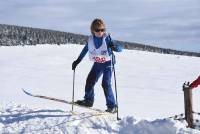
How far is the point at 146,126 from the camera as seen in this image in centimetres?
916

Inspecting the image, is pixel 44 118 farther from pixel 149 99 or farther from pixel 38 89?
pixel 38 89

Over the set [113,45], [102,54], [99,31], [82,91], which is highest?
[99,31]

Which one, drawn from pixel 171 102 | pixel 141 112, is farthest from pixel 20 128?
pixel 171 102

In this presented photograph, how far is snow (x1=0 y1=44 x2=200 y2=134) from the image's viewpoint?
9.52 metres

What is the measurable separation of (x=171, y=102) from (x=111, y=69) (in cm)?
751

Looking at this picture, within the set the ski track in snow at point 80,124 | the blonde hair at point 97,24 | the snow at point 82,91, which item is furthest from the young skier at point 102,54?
the ski track in snow at point 80,124

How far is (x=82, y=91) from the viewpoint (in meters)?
20.3

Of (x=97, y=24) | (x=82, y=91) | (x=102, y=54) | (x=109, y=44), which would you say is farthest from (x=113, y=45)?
(x=82, y=91)

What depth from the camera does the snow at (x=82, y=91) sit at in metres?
9.52

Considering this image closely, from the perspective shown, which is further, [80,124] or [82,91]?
[82,91]

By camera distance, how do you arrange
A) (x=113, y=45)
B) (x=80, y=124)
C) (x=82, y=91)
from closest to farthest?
(x=80, y=124)
(x=113, y=45)
(x=82, y=91)

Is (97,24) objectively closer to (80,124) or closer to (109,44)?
(109,44)

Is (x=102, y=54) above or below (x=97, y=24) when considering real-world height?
below

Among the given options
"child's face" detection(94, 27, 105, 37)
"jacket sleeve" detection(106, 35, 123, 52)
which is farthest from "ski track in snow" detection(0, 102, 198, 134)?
"child's face" detection(94, 27, 105, 37)
